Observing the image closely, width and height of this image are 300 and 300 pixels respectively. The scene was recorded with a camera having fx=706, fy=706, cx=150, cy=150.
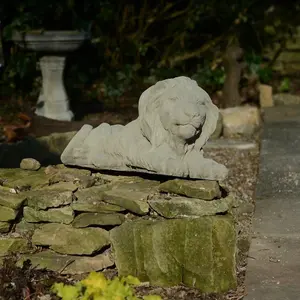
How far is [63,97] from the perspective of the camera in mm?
8141

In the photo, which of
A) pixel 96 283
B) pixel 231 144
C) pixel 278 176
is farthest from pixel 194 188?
pixel 231 144

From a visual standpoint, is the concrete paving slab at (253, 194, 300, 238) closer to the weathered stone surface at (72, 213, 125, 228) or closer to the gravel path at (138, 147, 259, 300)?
the gravel path at (138, 147, 259, 300)

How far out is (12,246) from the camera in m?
3.75

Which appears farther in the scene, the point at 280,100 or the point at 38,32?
the point at 280,100

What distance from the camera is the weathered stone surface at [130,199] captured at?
3592 millimetres

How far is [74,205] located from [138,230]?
0.37 metres

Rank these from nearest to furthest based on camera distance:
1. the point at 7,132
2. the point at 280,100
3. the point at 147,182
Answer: the point at 147,182
the point at 7,132
the point at 280,100

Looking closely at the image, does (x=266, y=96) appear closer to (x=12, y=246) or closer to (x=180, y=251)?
(x=180, y=251)

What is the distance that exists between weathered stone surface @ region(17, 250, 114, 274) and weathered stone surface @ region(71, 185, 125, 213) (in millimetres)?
251

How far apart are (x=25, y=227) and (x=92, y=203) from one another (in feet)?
1.38

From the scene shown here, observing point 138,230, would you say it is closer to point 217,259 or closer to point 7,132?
point 217,259

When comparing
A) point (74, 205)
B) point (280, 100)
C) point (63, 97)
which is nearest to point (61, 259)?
point (74, 205)

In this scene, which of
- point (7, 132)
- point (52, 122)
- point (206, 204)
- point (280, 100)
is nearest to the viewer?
point (206, 204)

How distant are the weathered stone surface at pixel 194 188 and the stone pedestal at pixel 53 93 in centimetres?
451
